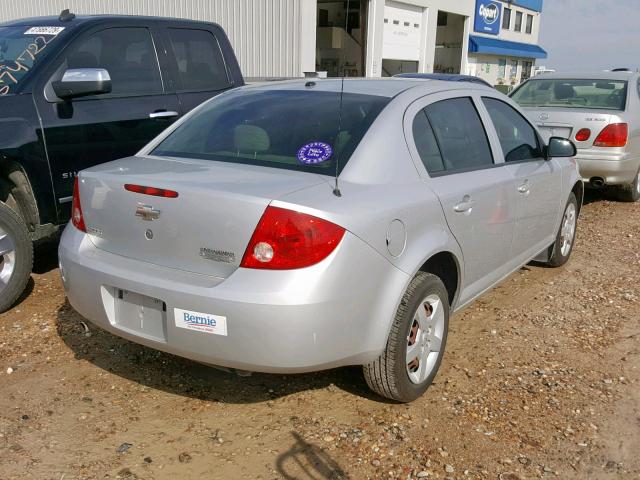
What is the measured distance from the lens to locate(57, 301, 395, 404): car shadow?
334 cm

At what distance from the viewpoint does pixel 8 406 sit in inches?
123

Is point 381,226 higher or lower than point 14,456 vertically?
higher

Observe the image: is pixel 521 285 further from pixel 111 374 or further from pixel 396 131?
pixel 111 374

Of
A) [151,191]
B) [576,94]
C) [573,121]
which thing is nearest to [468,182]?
[151,191]

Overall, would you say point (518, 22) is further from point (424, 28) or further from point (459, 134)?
point (459, 134)

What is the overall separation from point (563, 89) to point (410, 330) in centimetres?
642

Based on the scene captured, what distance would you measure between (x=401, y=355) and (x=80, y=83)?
3029mm

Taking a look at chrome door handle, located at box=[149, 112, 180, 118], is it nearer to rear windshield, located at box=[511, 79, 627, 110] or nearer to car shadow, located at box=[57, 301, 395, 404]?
car shadow, located at box=[57, 301, 395, 404]

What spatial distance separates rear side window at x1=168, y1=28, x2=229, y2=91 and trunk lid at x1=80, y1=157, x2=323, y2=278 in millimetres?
2644

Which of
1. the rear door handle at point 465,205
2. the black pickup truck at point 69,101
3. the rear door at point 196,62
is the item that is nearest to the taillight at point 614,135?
the rear door at point 196,62

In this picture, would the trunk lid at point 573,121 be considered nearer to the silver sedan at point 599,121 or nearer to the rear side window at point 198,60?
the silver sedan at point 599,121

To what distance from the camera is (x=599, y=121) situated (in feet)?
24.3

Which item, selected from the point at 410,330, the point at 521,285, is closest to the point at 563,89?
the point at 521,285

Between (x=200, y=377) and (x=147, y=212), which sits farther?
(x=200, y=377)
